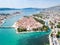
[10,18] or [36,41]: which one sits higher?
[10,18]

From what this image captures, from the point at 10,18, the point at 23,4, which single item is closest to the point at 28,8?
the point at 23,4

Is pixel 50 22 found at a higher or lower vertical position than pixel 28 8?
lower

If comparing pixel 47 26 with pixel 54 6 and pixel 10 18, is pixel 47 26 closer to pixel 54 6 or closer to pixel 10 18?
pixel 54 6

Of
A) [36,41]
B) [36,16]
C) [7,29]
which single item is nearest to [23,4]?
[36,16]

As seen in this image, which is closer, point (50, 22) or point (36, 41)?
point (36, 41)

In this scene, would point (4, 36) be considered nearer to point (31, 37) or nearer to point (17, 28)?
point (17, 28)

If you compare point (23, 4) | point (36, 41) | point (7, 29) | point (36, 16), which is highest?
point (23, 4)
